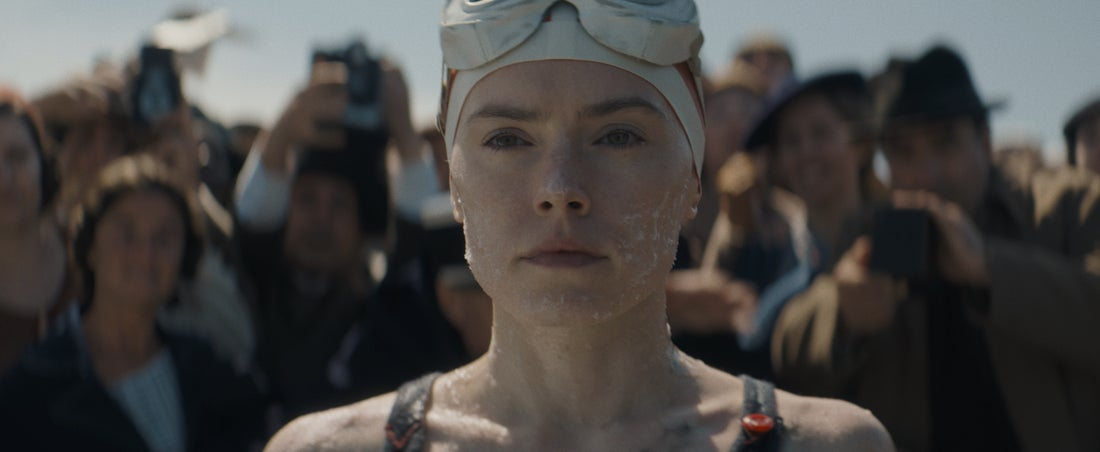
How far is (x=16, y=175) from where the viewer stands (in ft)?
16.6

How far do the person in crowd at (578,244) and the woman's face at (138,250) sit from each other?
2135 mm

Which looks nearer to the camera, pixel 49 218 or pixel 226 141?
pixel 49 218

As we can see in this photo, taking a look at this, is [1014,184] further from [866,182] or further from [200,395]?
[200,395]

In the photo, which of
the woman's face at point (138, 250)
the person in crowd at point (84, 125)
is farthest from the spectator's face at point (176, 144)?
the woman's face at point (138, 250)

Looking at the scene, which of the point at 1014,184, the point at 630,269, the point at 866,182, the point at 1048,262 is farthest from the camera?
the point at 866,182

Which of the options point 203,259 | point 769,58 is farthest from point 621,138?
point 769,58

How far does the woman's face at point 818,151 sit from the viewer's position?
5.45 meters

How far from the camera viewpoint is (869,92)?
570 cm

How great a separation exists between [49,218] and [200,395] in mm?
1188

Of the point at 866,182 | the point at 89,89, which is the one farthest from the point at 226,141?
the point at 866,182

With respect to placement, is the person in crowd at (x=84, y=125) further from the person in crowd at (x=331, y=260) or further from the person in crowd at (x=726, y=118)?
the person in crowd at (x=726, y=118)

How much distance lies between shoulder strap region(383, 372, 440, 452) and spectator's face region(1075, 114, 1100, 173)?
4133 millimetres

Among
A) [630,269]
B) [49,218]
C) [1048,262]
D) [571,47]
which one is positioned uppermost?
[571,47]

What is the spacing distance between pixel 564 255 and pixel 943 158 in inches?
107
